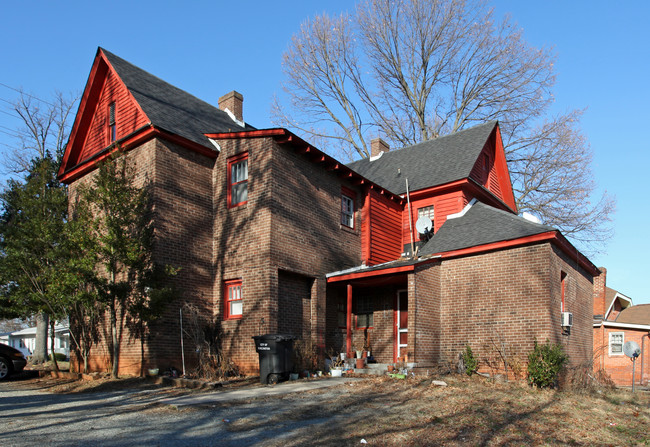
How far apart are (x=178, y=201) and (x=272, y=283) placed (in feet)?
11.5

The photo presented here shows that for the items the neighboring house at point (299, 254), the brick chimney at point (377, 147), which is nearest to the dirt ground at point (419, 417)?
the neighboring house at point (299, 254)

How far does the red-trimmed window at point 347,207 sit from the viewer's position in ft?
54.9

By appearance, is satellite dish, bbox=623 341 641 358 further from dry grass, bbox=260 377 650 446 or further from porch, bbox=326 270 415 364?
porch, bbox=326 270 415 364

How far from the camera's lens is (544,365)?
464 inches

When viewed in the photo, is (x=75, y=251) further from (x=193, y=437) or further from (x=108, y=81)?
(x=193, y=437)

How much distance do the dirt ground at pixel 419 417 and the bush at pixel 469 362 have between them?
86.0 inches

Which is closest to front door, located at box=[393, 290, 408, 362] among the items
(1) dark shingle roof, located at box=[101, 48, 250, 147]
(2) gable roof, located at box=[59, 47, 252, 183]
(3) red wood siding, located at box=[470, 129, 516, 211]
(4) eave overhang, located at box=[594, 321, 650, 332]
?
(3) red wood siding, located at box=[470, 129, 516, 211]

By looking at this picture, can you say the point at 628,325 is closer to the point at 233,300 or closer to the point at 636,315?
the point at 636,315

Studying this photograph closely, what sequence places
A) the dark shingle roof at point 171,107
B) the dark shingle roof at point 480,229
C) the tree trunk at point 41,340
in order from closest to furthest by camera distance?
the dark shingle roof at point 480,229, the dark shingle roof at point 171,107, the tree trunk at point 41,340

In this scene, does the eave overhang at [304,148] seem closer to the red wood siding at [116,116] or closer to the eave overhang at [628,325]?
the red wood siding at [116,116]

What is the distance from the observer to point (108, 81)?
16.4m

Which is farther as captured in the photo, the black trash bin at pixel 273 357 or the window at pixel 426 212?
the window at pixel 426 212

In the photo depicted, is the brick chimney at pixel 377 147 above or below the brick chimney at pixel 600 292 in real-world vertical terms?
above

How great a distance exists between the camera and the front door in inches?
617
